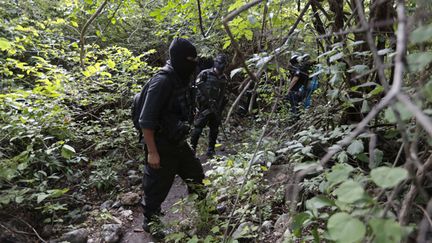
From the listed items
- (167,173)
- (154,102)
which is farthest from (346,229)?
(167,173)

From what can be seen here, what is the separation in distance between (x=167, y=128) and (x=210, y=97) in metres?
2.55

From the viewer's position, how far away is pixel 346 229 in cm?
92

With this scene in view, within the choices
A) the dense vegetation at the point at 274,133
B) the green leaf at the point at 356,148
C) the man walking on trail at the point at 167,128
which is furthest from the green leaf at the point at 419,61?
the man walking on trail at the point at 167,128

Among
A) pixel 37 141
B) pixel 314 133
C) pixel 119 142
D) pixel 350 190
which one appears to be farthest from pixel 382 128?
pixel 119 142

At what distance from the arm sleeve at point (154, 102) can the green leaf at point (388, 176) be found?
233 cm

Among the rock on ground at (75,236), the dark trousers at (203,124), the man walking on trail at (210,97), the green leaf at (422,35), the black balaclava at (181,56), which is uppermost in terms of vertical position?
the black balaclava at (181,56)

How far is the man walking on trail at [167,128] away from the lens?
3021 millimetres

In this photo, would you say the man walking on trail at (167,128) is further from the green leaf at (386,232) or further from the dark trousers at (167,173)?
the green leaf at (386,232)

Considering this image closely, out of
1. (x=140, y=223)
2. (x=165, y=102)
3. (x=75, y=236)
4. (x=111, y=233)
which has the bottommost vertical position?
(x=140, y=223)

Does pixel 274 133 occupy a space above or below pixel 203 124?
above

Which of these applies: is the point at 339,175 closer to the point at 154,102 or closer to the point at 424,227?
the point at 424,227

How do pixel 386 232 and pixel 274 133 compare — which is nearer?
pixel 386 232

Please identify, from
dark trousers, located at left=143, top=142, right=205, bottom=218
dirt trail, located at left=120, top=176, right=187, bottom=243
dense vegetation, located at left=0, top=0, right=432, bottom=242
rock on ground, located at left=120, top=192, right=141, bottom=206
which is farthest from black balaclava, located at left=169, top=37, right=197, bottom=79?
rock on ground, located at left=120, top=192, right=141, bottom=206

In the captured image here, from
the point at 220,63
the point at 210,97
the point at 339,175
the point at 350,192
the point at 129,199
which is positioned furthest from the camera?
the point at 210,97
